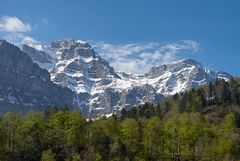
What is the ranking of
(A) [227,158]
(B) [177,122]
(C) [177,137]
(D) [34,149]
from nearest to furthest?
(A) [227,158] < (D) [34,149] < (C) [177,137] < (B) [177,122]

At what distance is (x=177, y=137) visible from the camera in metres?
161

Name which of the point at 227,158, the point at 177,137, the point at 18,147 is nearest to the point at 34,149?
the point at 18,147

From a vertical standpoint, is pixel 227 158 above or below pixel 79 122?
below

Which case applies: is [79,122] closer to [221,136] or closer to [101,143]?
[101,143]

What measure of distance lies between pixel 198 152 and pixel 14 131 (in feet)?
182

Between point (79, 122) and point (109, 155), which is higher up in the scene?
point (79, 122)

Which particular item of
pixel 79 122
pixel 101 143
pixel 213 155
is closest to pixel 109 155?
pixel 101 143

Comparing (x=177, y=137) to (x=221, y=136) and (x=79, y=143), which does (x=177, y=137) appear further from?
(x=79, y=143)

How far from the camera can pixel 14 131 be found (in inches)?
6156

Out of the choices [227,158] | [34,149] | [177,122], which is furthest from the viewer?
[177,122]

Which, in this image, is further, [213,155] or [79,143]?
[79,143]

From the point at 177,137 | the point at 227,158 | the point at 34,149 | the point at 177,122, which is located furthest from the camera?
the point at 177,122

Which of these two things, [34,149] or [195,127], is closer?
[34,149]

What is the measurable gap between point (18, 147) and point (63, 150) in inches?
521
